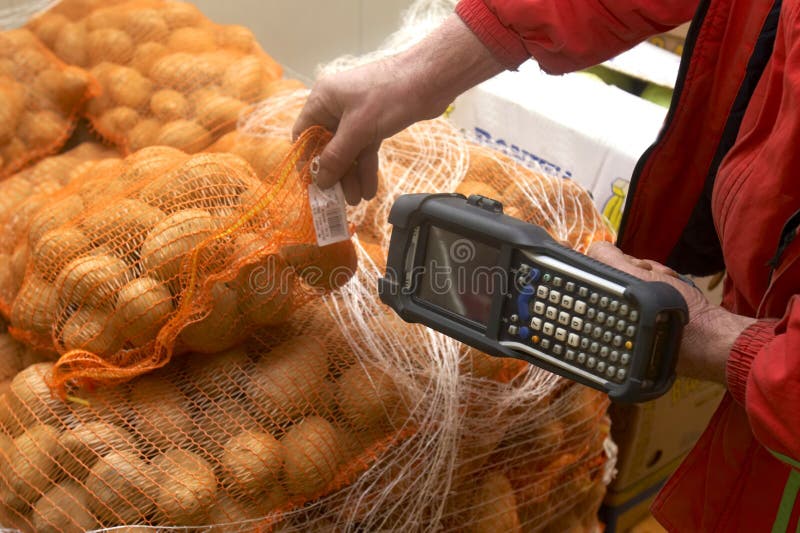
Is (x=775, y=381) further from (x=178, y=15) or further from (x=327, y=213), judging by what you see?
(x=178, y=15)

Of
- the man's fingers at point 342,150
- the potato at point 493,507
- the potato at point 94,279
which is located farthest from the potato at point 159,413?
the potato at point 493,507

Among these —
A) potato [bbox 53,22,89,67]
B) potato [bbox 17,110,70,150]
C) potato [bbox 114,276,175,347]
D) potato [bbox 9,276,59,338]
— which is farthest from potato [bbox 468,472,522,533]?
potato [bbox 53,22,89,67]

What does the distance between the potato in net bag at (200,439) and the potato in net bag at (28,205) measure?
0.62 feet

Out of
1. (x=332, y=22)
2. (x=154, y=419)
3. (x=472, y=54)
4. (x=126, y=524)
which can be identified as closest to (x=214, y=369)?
(x=154, y=419)

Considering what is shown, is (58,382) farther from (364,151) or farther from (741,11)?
(741,11)

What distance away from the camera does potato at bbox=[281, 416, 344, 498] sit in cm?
98

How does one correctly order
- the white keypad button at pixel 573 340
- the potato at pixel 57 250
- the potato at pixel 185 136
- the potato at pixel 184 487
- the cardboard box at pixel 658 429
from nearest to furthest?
the white keypad button at pixel 573 340, the potato at pixel 184 487, the potato at pixel 57 250, the potato at pixel 185 136, the cardboard box at pixel 658 429

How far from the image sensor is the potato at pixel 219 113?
1.43m

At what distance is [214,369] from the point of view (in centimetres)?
103

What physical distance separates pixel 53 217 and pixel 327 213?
391 millimetres

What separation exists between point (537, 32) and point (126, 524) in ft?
2.49

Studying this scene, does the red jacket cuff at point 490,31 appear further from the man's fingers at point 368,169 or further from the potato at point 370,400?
the potato at point 370,400

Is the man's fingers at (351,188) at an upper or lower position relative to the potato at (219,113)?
upper

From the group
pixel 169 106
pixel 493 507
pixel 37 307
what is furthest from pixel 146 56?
pixel 493 507
